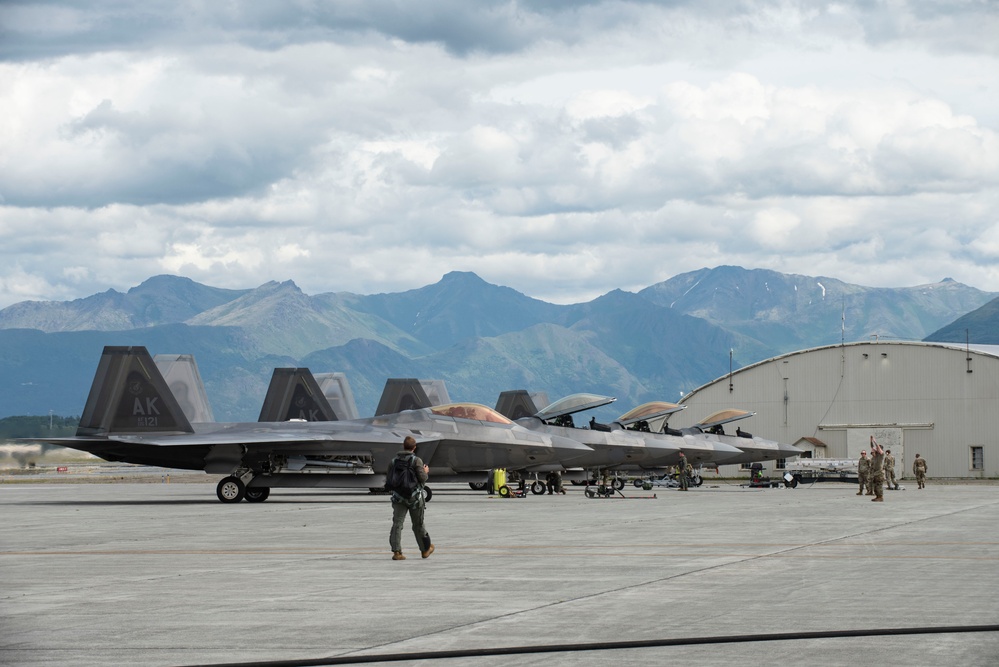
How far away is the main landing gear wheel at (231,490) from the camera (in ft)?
104

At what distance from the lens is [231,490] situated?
31.7 meters

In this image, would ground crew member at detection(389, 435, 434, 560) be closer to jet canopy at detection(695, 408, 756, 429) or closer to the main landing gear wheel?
the main landing gear wheel

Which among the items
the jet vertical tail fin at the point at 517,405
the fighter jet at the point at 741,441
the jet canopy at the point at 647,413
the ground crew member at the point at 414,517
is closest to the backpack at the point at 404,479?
the ground crew member at the point at 414,517

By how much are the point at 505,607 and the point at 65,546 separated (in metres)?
9.51

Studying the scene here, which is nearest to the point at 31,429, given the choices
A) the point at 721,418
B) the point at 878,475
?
the point at 878,475

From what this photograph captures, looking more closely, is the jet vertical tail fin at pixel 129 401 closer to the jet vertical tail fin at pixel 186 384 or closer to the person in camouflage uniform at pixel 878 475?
the jet vertical tail fin at pixel 186 384

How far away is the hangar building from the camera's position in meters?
59.7

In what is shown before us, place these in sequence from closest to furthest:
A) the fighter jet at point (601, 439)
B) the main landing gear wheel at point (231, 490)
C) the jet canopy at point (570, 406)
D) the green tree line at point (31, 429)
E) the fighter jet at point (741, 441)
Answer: the main landing gear wheel at point (231, 490) → the green tree line at point (31, 429) → the fighter jet at point (601, 439) → the jet canopy at point (570, 406) → the fighter jet at point (741, 441)

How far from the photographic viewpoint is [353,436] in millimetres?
31125

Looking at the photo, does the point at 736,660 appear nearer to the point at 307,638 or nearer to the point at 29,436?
the point at 307,638

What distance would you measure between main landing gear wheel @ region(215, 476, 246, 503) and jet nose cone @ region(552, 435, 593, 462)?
816cm

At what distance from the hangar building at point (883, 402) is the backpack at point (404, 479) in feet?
147

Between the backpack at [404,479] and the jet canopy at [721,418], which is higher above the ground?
the jet canopy at [721,418]

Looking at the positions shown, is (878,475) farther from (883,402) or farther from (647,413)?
(883,402)
